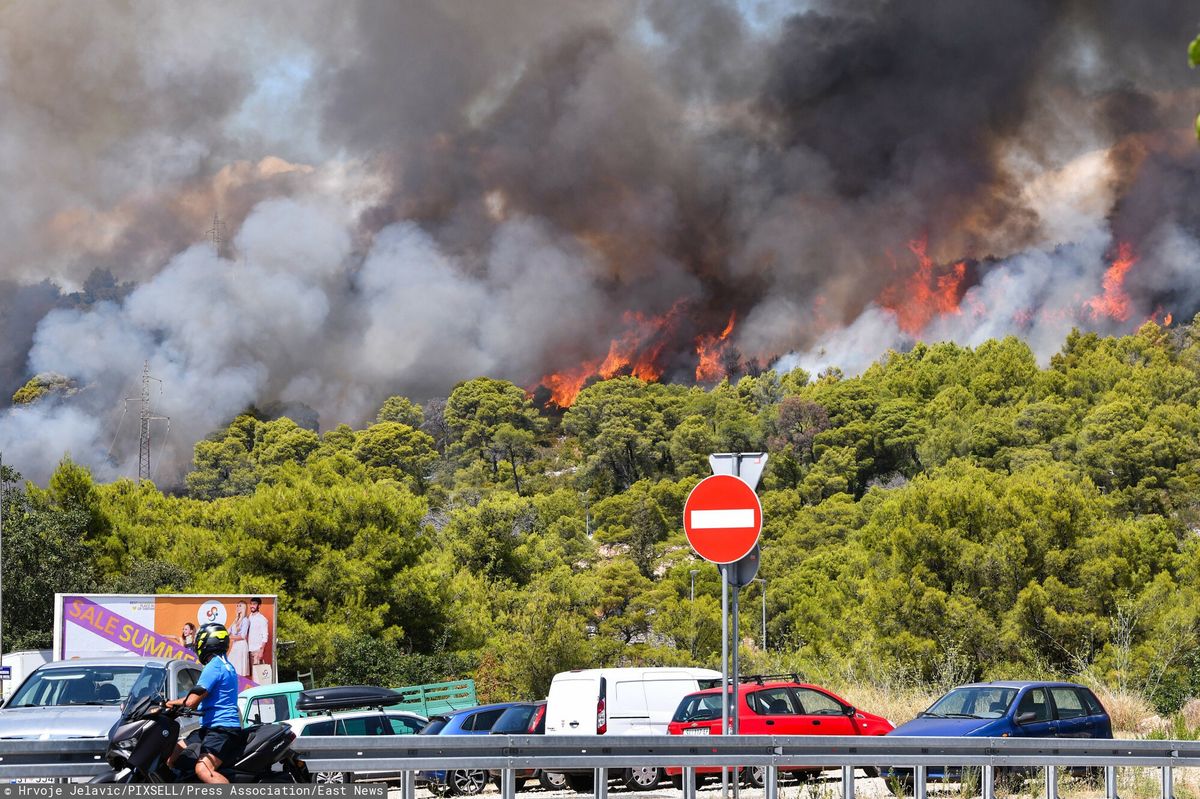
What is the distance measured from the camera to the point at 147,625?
27078mm

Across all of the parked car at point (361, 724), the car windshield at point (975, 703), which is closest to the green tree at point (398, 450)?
the parked car at point (361, 724)

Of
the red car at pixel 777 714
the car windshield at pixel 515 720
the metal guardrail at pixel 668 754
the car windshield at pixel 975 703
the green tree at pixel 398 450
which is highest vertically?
the green tree at pixel 398 450

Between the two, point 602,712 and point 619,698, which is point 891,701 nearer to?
point 619,698

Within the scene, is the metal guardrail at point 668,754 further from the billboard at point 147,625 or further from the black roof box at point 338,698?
the billboard at point 147,625

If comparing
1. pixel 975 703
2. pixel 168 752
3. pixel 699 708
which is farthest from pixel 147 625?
pixel 168 752

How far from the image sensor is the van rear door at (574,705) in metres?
20.3

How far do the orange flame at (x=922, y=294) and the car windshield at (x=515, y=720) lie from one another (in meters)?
159

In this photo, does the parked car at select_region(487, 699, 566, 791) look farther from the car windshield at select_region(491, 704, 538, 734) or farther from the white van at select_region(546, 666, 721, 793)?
the white van at select_region(546, 666, 721, 793)

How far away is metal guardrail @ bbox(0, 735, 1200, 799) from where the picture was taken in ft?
31.1

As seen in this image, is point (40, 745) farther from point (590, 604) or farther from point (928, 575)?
point (590, 604)

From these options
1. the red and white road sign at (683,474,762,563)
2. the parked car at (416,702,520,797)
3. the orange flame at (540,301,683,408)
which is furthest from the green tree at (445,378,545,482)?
the red and white road sign at (683,474,762,563)

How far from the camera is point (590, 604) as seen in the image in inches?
2734

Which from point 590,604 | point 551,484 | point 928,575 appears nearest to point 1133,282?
point 551,484

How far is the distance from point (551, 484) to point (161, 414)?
4873 cm
